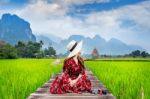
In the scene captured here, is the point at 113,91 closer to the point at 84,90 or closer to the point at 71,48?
the point at 84,90

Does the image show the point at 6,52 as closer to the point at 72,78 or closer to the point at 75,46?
the point at 72,78

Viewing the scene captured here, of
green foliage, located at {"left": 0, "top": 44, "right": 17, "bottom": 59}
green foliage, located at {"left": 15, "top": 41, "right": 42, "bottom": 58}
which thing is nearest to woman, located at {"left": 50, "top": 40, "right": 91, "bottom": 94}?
green foliage, located at {"left": 0, "top": 44, "right": 17, "bottom": 59}

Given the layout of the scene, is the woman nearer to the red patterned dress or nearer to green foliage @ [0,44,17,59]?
the red patterned dress

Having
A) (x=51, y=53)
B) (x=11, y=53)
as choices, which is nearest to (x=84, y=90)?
(x=11, y=53)

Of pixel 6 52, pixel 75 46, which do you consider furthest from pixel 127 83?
pixel 6 52

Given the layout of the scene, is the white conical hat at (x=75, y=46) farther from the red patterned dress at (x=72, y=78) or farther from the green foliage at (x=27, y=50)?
the green foliage at (x=27, y=50)

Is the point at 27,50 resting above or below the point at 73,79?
above

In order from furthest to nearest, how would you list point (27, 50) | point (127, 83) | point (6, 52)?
point (27, 50), point (6, 52), point (127, 83)

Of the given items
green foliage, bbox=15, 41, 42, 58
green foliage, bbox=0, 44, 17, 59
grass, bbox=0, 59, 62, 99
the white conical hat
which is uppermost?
green foliage, bbox=15, 41, 42, 58

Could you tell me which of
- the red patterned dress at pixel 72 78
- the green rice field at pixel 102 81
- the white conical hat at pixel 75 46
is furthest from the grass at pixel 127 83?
the white conical hat at pixel 75 46

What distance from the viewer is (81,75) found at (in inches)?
351

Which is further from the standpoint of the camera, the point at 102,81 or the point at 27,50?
the point at 27,50

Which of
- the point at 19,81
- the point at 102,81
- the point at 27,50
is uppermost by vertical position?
the point at 27,50

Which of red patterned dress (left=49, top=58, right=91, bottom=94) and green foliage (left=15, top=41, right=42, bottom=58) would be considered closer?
red patterned dress (left=49, top=58, right=91, bottom=94)
